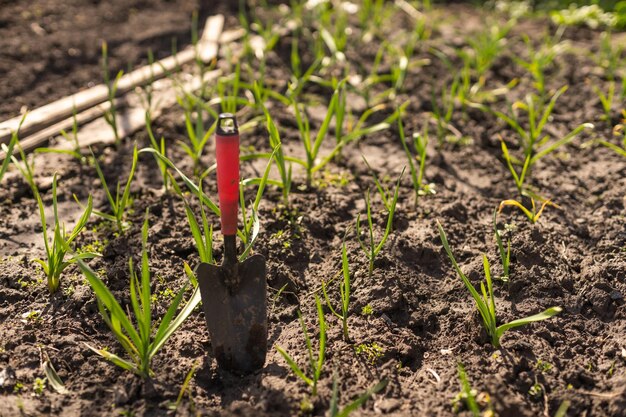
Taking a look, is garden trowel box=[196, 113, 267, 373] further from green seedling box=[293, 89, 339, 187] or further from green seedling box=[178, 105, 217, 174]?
green seedling box=[178, 105, 217, 174]

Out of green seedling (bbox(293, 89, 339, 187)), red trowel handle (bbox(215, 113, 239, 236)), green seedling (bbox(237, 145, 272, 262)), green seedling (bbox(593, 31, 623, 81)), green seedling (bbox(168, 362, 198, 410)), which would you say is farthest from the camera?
green seedling (bbox(593, 31, 623, 81))

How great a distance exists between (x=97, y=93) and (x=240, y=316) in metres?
2.06

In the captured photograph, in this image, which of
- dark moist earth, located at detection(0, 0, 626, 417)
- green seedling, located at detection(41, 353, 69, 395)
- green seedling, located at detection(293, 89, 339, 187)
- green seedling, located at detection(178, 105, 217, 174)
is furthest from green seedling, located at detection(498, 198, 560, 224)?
green seedling, located at detection(41, 353, 69, 395)

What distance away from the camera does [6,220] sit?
2.75 meters

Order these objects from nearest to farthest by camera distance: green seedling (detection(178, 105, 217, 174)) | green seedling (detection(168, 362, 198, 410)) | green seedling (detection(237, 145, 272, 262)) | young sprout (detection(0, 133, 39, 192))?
green seedling (detection(168, 362, 198, 410)), green seedling (detection(237, 145, 272, 262)), young sprout (detection(0, 133, 39, 192)), green seedling (detection(178, 105, 217, 174))

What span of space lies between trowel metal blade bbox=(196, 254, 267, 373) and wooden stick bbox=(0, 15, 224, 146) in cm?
132

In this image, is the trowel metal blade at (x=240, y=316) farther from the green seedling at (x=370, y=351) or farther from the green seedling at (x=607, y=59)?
the green seedling at (x=607, y=59)

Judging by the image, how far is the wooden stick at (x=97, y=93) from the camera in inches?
130

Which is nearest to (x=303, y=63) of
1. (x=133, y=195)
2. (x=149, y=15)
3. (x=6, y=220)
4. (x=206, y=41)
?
(x=206, y=41)

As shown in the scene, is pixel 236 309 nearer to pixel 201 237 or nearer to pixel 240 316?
pixel 240 316

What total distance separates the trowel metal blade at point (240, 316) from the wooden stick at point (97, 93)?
4.35ft

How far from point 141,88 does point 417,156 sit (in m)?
1.58

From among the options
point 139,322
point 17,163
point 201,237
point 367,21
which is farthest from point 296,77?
point 139,322

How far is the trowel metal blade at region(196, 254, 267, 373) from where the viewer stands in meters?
2.05
